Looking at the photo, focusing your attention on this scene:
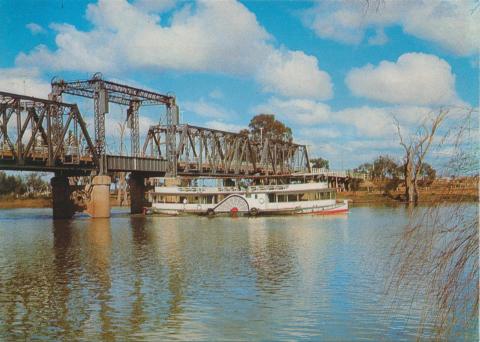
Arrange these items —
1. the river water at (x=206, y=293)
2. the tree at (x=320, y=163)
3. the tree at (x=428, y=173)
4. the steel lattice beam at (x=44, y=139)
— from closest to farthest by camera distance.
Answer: the tree at (x=428, y=173), the river water at (x=206, y=293), the steel lattice beam at (x=44, y=139), the tree at (x=320, y=163)

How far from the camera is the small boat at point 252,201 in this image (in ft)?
228

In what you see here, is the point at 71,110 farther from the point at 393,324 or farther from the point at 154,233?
the point at 393,324

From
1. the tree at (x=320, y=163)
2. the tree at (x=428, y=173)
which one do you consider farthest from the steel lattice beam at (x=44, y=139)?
the tree at (x=320, y=163)

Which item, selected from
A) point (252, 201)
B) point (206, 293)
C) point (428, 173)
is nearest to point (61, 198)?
point (252, 201)

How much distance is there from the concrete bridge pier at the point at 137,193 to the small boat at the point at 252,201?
923 centimetres

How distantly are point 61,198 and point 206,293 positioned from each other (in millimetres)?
60709

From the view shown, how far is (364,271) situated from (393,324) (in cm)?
810

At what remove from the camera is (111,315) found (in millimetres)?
17125

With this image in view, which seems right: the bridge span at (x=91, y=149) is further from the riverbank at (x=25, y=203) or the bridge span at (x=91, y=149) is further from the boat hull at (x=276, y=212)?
the riverbank at (x=25, y=203)

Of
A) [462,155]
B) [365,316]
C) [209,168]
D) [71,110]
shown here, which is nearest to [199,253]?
[365,316]

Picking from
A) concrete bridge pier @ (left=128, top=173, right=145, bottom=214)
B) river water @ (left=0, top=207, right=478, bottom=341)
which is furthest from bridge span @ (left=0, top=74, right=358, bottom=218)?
river water @ (left=0, top=207, right=478, bottom=341)

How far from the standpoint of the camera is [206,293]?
19.7m

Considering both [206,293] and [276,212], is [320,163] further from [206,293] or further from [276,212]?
[206,293]

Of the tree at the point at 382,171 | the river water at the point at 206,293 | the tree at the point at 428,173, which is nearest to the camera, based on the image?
the tree at the point at 428,173
